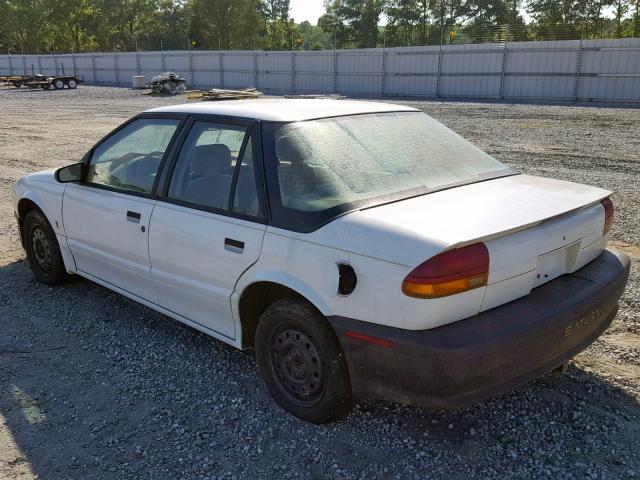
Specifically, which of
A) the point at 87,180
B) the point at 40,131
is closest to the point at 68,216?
the point at 87,180

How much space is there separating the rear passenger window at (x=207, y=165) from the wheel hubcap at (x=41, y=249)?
1.97m

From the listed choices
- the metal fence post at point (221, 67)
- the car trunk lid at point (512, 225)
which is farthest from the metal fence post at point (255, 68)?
the car trunk lid at point (512, 225)

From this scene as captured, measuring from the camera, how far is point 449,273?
8.35 ft

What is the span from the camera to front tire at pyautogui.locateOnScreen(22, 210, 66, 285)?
16.4 feet

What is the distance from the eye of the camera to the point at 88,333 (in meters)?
4.35

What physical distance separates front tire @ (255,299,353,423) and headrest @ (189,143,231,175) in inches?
38.0

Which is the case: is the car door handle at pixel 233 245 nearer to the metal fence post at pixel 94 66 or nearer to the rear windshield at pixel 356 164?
the rear windshield at pixel 356 164

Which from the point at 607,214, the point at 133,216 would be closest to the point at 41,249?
the point at 133,216

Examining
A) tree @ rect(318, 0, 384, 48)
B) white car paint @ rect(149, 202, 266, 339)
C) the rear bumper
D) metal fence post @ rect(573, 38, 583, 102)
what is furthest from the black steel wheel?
tree @ rect(318, 0, 384, 48)

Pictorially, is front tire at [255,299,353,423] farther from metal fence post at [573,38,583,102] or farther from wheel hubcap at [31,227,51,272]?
metal fence post at [573,38,583,102]

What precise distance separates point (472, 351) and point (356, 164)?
48.3 inches

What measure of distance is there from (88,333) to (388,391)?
8.56 ft

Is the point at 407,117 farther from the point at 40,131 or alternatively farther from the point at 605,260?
the point at 40,131

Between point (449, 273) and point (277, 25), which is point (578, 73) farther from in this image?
point (277, 25)
